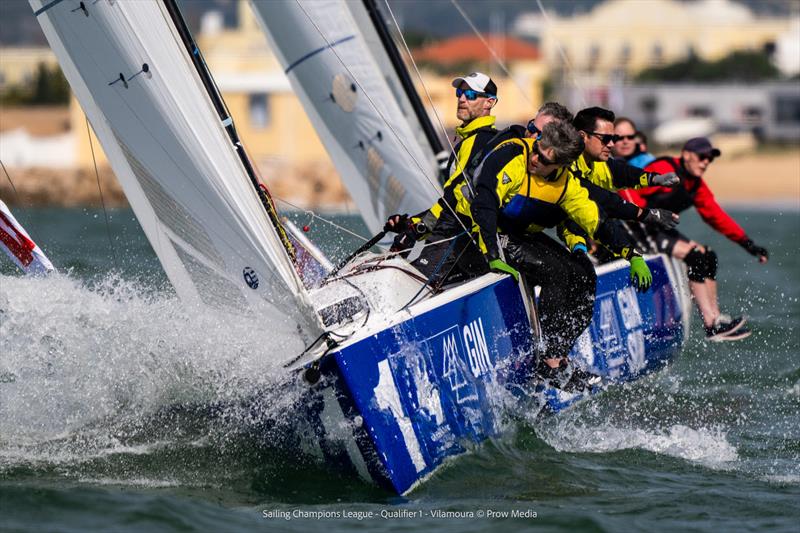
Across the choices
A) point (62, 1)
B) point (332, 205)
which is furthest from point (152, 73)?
point (332, 205)

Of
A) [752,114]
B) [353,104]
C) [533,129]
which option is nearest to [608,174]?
[533,129]

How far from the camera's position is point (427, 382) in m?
4.83

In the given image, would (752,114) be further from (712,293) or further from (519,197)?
(519,197)

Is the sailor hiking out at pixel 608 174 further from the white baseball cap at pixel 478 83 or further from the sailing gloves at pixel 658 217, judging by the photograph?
the white baseball cap at pixel 478 83

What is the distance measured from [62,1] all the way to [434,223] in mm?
1755

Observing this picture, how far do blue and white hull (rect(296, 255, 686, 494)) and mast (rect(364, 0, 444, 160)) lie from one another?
1.99 m

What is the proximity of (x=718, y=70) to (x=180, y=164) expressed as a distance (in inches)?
1768

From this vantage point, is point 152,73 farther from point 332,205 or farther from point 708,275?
point 332,205

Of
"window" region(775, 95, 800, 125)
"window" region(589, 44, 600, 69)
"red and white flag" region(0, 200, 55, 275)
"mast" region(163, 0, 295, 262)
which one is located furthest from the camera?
"window" region(589, 44, 600, 69)

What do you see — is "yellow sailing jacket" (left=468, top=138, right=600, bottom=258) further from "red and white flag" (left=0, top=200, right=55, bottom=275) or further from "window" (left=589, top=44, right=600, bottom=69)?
"window" (left=589, top=44, right=600, bottom=69)

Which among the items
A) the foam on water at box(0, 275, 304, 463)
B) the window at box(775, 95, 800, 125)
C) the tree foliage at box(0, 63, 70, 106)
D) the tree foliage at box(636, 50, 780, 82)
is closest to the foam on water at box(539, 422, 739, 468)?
the foam on water at box(0, 275, 304, 463)

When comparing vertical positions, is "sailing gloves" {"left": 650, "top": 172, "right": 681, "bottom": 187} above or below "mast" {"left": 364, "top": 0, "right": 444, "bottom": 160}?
below

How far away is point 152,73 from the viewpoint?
4.71 metres

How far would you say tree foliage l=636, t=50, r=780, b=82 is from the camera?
47.4 m
